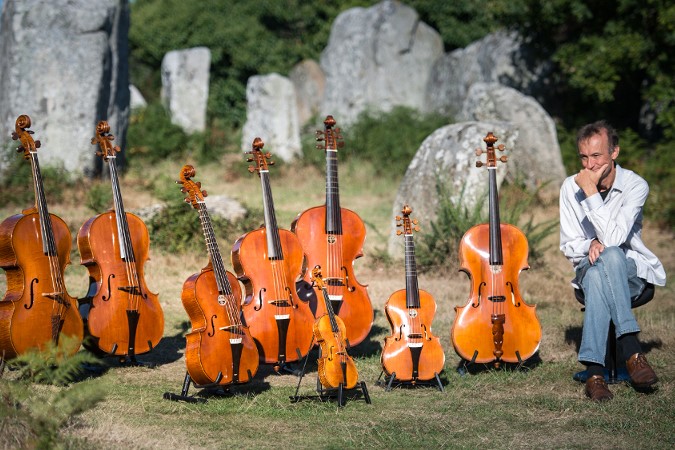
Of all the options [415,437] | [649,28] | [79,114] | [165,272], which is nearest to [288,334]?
[415,437]

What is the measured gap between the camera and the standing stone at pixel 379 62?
59.4 feet

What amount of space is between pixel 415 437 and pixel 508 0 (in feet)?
35.6

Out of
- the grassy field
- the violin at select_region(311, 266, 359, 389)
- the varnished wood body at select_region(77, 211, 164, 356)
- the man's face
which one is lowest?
the grassy field

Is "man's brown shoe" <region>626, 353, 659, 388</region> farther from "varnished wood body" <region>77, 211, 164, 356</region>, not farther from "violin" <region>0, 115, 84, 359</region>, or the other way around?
"violin" <region>0, 115, 84, 359</region>

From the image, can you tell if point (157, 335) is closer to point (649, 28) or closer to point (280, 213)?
point (280, 213)

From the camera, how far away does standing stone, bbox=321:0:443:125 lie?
1811cm

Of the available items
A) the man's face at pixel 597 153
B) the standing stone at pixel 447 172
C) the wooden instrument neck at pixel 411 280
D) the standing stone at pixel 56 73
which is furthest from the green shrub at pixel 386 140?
the wooden instrument neck at pixel 411 280

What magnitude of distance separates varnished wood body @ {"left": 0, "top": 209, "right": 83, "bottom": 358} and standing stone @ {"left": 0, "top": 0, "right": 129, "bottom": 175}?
5.77m

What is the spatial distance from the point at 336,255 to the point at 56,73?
21.0 feet

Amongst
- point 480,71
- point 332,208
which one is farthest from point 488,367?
point 480,71

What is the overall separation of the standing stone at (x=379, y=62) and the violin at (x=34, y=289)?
1323cm

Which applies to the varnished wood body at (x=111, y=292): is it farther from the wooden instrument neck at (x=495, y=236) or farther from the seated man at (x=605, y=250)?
the seated man at (x=605, y=250)

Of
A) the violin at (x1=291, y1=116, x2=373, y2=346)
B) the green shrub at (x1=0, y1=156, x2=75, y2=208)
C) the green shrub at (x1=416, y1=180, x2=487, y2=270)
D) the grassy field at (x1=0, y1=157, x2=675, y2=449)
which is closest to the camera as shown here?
the grassy field at (x1=0, y1=157, x2=675, y2=449)

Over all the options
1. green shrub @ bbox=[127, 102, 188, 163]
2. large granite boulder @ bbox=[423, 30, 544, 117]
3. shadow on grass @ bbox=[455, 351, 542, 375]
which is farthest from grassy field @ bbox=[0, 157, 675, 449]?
large granite boulder @ bbox=[423, 30, 544, 117]
